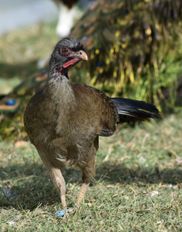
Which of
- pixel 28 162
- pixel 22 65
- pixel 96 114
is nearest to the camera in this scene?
pixel 96 114

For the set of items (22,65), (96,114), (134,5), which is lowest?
(22,65)

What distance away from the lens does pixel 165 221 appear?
4.44 metres

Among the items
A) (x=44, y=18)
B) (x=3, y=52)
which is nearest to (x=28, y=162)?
(x=3, y=52)

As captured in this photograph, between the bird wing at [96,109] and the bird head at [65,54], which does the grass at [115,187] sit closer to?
the bird wing at [96,109]

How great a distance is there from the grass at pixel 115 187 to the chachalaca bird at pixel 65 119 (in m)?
0.30

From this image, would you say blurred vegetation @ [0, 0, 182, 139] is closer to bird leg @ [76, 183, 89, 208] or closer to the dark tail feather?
the dark tail feather

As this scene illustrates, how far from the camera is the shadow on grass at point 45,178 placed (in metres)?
5.13

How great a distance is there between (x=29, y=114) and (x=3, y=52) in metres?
7.47

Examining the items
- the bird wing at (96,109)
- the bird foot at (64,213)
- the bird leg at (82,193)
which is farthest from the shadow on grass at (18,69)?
the bird foot at (64,213)

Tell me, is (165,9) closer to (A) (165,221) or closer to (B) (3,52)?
(A) (165,221)

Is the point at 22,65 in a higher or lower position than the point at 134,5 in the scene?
lower

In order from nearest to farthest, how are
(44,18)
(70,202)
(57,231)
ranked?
(57,231), (70,202), (44,18)

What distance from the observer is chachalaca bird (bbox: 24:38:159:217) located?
4.38m

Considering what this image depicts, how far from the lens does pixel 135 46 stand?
23.6ft
